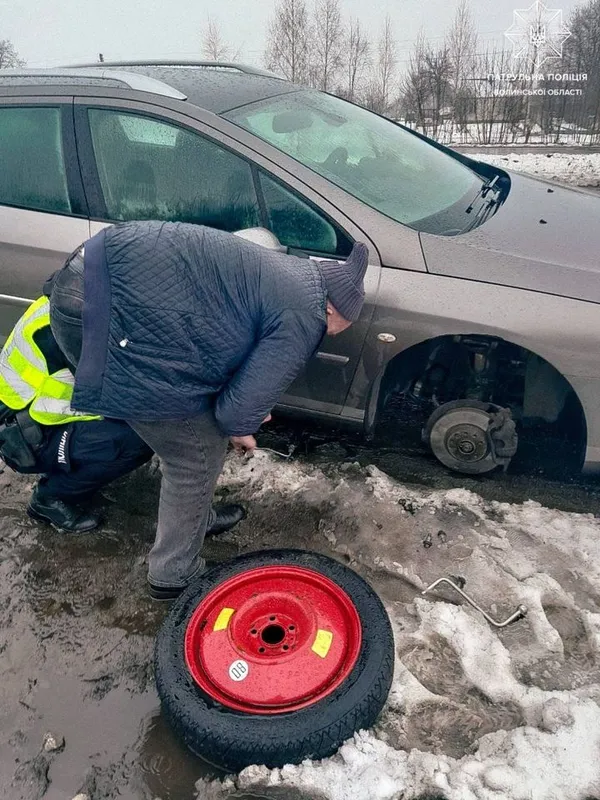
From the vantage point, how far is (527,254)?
2305mm

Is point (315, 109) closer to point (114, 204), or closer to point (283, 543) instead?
point (114, 204)

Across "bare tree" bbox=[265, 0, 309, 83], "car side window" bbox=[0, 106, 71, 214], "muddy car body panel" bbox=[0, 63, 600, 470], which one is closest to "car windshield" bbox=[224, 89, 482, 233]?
"muddy car body panel" bbox=[0, 63, 600, 470]

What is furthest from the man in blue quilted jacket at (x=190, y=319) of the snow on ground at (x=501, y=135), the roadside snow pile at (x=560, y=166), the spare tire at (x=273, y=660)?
the snow on ground at (x=501, y=135)

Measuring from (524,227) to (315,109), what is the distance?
1.26 meters

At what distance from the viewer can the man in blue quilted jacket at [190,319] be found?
160cm

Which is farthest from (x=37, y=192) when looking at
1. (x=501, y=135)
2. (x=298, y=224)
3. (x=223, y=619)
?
(x=501, y=135)

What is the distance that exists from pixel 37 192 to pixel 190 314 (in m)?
1.69

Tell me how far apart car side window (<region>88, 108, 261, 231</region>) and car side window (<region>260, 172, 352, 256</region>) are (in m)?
0.08

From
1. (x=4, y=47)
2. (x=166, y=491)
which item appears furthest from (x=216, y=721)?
(x=4, y=47)

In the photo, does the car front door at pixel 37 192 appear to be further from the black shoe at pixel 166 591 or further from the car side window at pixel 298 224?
the black shoe at pixel 166 591

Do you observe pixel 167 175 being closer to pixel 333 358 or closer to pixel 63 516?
pixel 333 358

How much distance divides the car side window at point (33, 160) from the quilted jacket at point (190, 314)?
1.35 meters

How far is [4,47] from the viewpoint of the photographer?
5053 cm

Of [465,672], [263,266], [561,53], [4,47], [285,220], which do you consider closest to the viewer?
[263,266]
